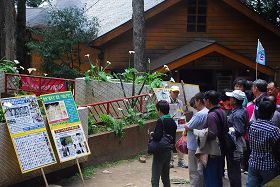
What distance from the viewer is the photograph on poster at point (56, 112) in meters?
7.10

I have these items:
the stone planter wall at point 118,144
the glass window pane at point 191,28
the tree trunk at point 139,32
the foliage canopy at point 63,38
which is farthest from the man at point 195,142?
the glass window pane at point 191,28

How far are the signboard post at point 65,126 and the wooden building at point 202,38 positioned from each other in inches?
388

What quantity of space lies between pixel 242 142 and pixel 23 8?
17.7 meters

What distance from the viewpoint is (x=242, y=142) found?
21.0 ft

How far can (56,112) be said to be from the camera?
23.6 feet

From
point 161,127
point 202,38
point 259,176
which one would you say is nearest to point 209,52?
point 202,38

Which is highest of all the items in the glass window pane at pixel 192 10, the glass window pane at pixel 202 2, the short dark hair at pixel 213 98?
the glass window pane at pixel 202 2

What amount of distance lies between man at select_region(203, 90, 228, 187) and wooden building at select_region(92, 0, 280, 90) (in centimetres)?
1106

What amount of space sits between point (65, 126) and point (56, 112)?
27 cm

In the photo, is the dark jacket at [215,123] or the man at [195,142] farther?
the man at [195,142]

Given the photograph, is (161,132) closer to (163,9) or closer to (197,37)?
(163,9)

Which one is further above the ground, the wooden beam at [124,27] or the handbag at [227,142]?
the wooden beam at [124,27]

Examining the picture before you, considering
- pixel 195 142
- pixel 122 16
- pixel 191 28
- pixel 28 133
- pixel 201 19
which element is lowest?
pixel 195 142

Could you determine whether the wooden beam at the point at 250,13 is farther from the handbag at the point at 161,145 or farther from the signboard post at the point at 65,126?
the handbag at the point at 161,145
